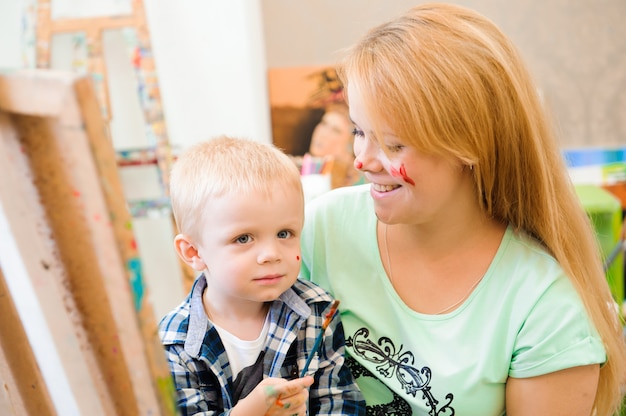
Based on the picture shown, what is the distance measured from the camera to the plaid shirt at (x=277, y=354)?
1.05 meters

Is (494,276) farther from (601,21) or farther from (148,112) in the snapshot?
(601,21)

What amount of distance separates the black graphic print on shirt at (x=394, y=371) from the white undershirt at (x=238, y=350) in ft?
0.65

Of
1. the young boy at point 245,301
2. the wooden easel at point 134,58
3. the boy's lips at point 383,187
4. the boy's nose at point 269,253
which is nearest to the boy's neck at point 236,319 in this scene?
the young boy at point 245,301

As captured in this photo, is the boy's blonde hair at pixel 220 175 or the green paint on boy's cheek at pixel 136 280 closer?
the green paint on boy's cheek at pixel 136 280

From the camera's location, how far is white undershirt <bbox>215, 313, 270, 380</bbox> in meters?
1.08

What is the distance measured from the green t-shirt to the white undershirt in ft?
0.65

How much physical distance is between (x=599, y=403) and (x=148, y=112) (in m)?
1.80

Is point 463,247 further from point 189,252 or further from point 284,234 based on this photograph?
point 189,252

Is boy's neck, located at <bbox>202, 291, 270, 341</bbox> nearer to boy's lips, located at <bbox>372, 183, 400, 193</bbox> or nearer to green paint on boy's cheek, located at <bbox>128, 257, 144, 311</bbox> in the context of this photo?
boy's lips, located at <bbox>372, 183, 400, 193</bbox>

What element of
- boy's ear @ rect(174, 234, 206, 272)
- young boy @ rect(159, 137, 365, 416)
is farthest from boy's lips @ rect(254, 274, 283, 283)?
boy's ear @ rect(174, 234, 206, 272)

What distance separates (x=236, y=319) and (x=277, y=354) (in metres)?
0.09

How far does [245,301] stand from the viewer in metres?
1.11

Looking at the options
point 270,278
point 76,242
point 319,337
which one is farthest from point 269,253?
point 76,242

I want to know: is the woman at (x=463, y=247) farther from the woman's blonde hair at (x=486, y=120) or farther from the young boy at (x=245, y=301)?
the young boy at (x=245, y=301)
